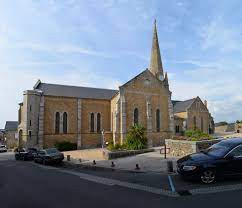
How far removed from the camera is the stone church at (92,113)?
38.6m

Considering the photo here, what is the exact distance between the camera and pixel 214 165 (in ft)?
33.9

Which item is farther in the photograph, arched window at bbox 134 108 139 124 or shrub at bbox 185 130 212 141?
arched window at bbox 134 108 139 124

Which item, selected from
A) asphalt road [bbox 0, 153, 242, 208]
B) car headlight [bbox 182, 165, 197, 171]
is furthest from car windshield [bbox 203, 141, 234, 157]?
asphalt road [bbox 0, 153, 242, 208]

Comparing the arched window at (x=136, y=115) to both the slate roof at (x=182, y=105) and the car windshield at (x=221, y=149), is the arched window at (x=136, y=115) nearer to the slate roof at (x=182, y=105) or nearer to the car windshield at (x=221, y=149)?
the slate roof at (x=182, y=105)

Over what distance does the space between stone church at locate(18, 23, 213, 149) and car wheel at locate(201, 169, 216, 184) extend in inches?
1069

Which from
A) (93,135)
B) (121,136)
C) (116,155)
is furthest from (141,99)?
(116,155)

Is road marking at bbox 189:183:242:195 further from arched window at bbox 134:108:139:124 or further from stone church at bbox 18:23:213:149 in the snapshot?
arched window at bbox 134:108:139:124

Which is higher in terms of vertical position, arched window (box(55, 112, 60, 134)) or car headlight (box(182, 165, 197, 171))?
arched window (box(55, 112, 60, 134))

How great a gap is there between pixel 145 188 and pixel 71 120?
3232 centimetres

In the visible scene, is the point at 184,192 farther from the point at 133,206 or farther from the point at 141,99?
the point at 141,99

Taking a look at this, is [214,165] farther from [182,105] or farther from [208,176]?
[182,105]

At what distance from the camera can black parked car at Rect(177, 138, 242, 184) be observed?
406 inches

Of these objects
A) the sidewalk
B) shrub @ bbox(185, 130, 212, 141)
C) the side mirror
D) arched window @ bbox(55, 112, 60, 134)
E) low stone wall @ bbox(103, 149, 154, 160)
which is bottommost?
the sidewalk

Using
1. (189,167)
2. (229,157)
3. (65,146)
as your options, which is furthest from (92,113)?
(229,157)
